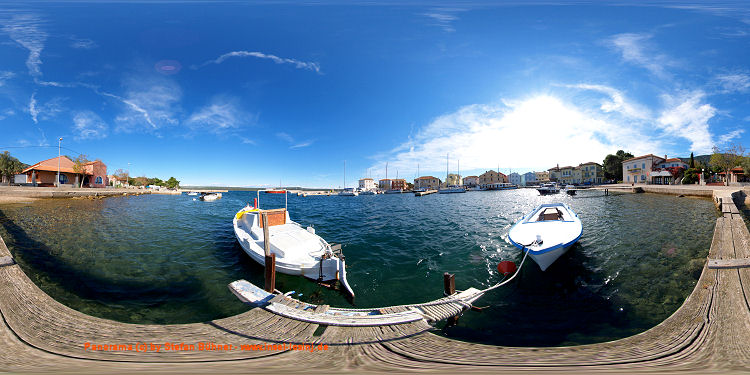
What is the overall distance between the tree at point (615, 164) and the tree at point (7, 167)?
129 m

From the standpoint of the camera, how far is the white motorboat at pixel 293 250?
673cm

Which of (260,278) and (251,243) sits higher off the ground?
(251,243)

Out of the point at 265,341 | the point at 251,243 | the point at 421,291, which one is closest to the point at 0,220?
the point at 251,243

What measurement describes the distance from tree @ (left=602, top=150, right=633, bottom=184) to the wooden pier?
83.9m

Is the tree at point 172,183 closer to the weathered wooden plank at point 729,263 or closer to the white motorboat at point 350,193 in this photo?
the white motorboat at point 350,193

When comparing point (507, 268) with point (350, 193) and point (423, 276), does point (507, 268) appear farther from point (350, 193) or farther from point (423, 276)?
point (350, 193)

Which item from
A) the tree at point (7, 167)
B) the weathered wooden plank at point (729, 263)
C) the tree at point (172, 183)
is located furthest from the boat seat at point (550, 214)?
the tree at point (172, 183)

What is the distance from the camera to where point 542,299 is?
6.02m

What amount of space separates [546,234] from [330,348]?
8549mm

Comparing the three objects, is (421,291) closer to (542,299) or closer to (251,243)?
(542,299)

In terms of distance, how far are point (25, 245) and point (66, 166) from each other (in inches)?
2133

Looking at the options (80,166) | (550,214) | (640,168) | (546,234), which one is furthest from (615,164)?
(80,166)

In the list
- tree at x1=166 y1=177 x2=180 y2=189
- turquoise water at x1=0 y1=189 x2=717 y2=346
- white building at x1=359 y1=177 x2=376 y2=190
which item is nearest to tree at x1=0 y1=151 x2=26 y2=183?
tree at x1=166 y1=177 x2=180 y2=189

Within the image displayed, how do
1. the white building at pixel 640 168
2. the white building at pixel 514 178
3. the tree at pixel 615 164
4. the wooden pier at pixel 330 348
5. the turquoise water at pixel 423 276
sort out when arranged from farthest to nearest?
1. the white building at pixel 514 178
2. the tree at pixel 615 164
3. the white building at pixel 640 168
4. the turquoise water at pixel 423 276
5. the wooden pier at pixel 330 348
